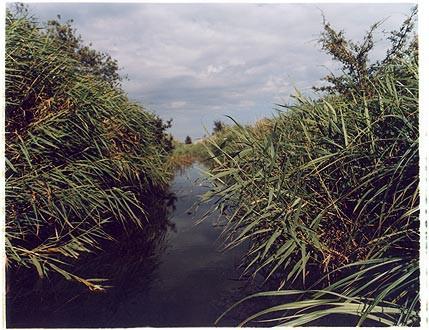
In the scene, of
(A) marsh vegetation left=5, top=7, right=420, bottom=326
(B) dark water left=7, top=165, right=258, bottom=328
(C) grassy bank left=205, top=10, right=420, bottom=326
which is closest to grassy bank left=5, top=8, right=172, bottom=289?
(A) marsh vegetation left=5, top=7, right=420, bottom=326

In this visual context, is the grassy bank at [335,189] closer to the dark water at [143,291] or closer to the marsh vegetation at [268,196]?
the marsh vegetation at [268,196]

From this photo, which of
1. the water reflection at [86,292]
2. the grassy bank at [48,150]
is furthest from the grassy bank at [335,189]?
the grassy bank at [48,150]

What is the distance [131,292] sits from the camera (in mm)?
4180

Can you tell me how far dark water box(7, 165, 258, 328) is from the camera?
11.6ft

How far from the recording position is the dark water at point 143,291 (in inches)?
139

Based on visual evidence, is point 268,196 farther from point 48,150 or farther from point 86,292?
point 48,150

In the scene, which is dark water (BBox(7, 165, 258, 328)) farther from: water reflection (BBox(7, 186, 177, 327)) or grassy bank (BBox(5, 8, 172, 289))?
grassy bank (BBox(5, 8, 172, 289))

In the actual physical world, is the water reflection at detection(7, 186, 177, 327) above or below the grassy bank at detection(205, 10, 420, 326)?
below

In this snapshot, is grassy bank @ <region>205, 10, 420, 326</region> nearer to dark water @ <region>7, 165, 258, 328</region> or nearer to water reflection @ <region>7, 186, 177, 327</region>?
dark water @ <region>7, 165, 258, 328</region>

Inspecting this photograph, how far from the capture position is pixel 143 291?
13.8 ft

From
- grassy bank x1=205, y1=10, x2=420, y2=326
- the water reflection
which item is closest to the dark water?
the water reflection

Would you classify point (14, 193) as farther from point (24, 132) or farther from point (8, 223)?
point (24, 132)

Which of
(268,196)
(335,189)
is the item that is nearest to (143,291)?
(268,196)

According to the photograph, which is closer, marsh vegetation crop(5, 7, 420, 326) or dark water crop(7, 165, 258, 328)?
marsh vegetation crop(5, 7, 420, 326)
